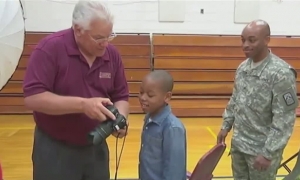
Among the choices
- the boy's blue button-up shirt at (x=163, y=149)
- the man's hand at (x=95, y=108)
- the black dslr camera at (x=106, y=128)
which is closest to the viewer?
the man's hand at (x=95, y=108)

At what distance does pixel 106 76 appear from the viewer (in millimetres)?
2207

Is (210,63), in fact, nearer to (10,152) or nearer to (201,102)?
(201,102)

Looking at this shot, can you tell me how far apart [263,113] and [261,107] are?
0.04 m

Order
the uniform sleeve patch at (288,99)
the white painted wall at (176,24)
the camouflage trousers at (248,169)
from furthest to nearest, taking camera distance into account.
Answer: the white painted wall at (176,24) < the camouflage trousers at (248,169) < the uniform sleeve patch at (288,99)

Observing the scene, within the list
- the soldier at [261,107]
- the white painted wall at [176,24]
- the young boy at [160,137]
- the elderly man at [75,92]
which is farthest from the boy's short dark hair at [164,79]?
the white painted wall at [176,24]

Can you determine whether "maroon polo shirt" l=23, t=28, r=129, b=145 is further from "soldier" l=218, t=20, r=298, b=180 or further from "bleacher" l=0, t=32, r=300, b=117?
"bleacher" l=0, t=32, r=300, b=117

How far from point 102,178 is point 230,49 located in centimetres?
639

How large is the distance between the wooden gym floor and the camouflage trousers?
138 cm

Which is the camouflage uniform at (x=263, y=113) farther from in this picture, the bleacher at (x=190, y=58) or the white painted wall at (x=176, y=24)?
the white painted wall at (x=176, y=24)

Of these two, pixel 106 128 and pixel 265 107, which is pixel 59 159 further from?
pixel 265 107

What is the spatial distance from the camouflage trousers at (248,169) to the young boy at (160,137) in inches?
30.7

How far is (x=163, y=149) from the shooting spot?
7.09ft

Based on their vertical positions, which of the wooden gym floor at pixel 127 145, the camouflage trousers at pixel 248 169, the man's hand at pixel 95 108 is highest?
the man's hand at pixel 95 108

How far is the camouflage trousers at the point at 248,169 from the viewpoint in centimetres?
271
